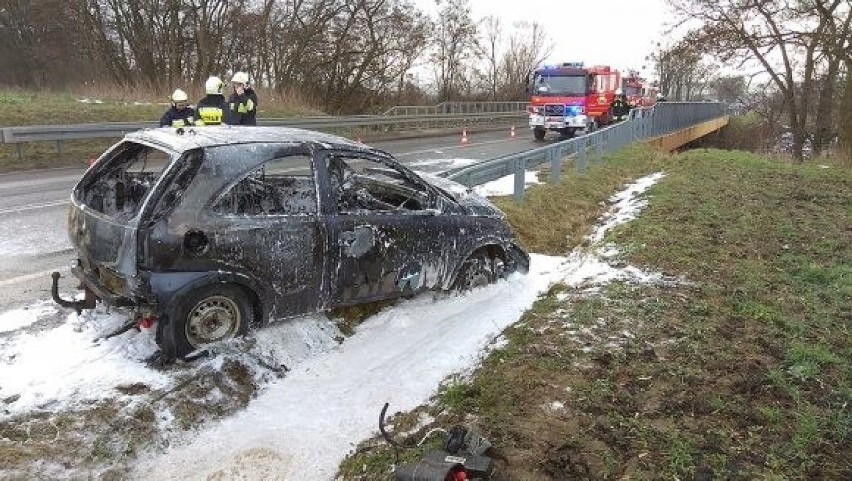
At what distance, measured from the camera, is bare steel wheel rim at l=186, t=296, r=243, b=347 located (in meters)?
4.30

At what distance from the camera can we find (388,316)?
221 inches

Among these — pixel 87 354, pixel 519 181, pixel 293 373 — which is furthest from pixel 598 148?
pixel 87 354

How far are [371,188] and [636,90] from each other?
32353 mm

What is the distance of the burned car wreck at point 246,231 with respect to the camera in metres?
4.16

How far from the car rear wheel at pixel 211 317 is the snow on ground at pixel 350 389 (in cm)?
50

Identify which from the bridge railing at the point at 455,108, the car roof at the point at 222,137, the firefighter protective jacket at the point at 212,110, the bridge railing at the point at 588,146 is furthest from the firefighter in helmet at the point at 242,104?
the bridge railing at the point at 455,108

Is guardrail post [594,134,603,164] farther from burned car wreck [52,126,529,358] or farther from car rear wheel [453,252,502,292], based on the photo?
burned car wreck [52,126,529,358]

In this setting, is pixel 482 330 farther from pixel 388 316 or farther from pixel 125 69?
pixel 125 69

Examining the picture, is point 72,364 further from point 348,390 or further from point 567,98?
point 567,98

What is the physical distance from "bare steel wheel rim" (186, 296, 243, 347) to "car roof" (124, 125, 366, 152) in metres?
1.06

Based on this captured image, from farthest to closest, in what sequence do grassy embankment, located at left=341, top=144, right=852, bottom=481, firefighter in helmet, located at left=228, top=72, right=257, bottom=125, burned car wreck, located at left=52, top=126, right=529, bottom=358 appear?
firefighter in helmet, located at left=228, top=72, right=257, bottom=125, burned car wreck, located at left=52, top=126, right=529, bottom=358, grassy embankment, located at left=341, top=144, right=852, bottom=481

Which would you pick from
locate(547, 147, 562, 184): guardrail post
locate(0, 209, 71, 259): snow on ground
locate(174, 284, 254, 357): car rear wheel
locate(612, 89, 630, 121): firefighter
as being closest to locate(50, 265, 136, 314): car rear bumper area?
locate(174, 284, 254, 357): car rear wheel

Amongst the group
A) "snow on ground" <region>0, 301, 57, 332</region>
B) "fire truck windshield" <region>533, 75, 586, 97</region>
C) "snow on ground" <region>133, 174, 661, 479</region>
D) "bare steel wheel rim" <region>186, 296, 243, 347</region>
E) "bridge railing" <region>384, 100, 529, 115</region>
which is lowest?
"snow on ground" <region>133, 174, 661, 479</region>

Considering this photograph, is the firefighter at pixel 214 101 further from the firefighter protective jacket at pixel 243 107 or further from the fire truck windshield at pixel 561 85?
the fire truck windshield at pixel 561 85
